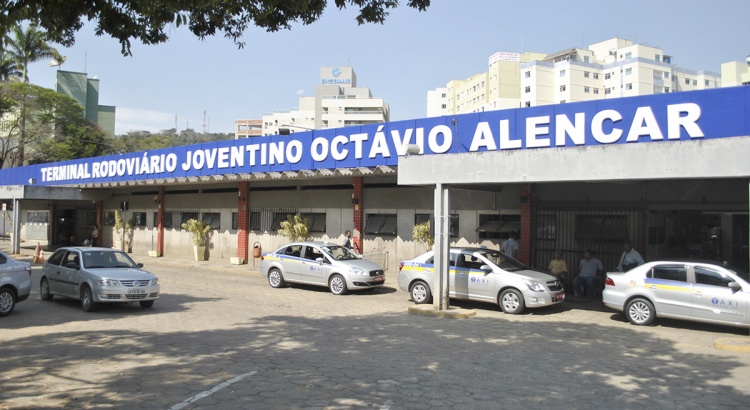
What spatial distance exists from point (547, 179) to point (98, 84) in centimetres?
10353

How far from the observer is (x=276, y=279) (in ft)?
60.4

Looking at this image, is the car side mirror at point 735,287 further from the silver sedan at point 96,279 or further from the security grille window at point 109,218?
the security grille window at point 109,218

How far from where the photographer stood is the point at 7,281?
12.1 m

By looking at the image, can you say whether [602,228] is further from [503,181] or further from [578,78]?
[578,78]

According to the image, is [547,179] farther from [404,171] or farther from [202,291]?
[202,291]

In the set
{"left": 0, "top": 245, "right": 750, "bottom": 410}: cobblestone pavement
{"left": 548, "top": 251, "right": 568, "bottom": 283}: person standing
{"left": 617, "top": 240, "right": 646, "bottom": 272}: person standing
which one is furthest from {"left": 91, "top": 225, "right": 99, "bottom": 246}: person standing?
{"left": 617, "top": 240, "right": 646, "bottom": 272}: person standing

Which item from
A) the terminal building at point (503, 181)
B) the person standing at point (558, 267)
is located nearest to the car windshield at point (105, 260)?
the terminal building at point (503, 181)

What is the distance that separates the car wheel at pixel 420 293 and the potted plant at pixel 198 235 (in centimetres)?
1584

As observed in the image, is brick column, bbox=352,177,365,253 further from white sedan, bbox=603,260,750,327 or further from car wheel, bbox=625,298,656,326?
car wheel, bbox=625,298,656,326

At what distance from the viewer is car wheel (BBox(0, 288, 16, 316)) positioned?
39.9 ft

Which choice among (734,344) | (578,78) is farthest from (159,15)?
(578,78)

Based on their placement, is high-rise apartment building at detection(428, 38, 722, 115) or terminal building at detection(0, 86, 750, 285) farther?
high-rise apartment building at detection(428, 38, 722, 115)

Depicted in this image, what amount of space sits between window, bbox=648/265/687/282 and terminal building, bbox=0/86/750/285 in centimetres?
210

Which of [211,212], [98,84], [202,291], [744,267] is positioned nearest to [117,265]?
[202,291]
